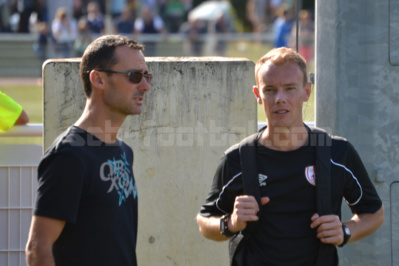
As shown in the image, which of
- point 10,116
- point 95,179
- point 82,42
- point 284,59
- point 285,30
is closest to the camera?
point 95,179

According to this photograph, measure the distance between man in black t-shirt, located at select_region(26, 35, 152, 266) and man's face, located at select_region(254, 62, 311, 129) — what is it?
22.8 inches

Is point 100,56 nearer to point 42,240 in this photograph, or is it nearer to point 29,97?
point 42,240

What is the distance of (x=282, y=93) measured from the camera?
3.47m

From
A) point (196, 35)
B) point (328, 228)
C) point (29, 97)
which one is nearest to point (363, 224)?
point (328, 228)

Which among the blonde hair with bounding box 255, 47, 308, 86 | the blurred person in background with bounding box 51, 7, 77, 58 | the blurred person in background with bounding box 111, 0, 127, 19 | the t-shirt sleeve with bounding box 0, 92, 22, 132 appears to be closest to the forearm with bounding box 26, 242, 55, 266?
the blonde hair with bounding box 255, 47, 308, 86

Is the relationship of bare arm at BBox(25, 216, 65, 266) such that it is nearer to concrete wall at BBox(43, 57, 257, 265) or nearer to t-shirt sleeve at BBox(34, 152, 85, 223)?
t-shirt sleeve at BBox(34, 152, 85, 223)

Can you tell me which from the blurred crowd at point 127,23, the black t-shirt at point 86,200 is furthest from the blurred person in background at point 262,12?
the black t-shirt at point 86,200

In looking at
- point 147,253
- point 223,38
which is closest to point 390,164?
point 147,253

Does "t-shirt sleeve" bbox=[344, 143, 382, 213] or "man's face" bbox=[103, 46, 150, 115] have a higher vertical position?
"man's face" bbox=[103, 46, 150, 115]

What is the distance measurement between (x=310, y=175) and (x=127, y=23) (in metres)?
21.7

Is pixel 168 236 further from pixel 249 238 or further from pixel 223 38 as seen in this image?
pixel 223 38

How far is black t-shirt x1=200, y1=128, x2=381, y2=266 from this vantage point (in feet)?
11.1

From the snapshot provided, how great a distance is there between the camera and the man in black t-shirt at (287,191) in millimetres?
3365

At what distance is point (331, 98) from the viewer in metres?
4.55
